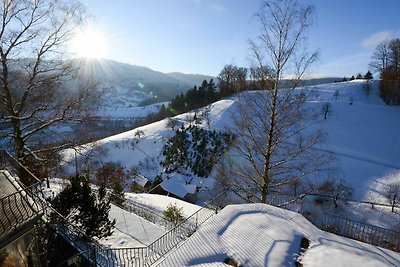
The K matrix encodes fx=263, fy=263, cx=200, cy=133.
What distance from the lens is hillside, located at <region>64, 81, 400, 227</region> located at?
141 ft

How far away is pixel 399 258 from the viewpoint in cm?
804

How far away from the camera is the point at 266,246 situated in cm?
798

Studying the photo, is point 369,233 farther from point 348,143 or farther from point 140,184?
point 348,143

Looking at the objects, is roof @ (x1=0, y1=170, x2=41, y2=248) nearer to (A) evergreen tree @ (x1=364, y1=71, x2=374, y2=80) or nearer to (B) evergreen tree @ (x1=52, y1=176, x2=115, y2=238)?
(B) evergreen tree @ (x1=52, y1=176, x2=115, y2=238)

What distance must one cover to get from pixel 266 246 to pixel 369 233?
680 centimetres

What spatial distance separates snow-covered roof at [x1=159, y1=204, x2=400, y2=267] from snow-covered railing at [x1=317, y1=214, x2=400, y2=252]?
142 inches

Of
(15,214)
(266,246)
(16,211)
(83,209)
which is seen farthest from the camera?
(83,209)

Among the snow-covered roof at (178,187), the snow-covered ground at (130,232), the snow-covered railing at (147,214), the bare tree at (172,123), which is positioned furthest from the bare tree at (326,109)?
the snow-covered ground at (130,232)

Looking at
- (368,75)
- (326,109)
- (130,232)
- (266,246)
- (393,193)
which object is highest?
(368,75)

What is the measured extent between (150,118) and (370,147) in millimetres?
72883

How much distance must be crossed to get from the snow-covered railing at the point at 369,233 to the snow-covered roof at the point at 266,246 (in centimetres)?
361

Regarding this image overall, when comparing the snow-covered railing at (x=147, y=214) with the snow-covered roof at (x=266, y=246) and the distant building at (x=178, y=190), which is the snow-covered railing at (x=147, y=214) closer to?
the snow-covered roof at (x=266, y=246)

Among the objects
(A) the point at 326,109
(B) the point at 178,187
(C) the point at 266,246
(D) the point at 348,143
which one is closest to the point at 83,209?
(C) the point at 266,246

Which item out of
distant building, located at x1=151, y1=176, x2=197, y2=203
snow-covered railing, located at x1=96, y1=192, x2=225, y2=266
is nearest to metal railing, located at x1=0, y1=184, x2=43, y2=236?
snow-covered railing, located at x1=96, y1=192, x2=225, y2=266
